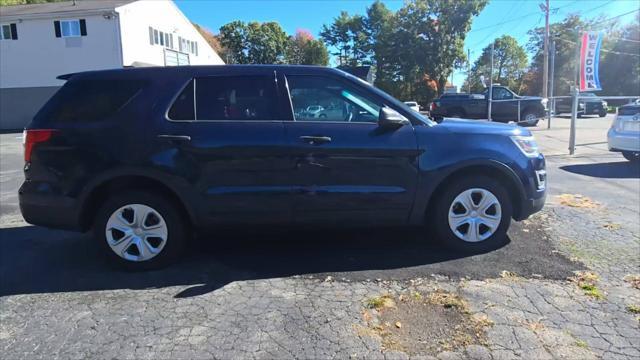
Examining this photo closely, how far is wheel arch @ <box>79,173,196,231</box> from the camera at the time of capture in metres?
4.02

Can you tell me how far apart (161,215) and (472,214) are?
2.92 meters

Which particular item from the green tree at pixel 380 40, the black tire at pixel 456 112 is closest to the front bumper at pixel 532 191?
the black tire at pixel 456 112

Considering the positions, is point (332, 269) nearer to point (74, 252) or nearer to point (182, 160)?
point (182, 160)

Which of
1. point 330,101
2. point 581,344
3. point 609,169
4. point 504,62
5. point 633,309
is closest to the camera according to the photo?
point 581,344

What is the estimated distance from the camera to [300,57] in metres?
65.0

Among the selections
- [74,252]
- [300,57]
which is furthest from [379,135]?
[300,57]

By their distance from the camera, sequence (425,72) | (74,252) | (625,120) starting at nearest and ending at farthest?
(74,252) < (625,120) < (425,72)

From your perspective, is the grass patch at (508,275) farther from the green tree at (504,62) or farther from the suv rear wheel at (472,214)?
the green tree at (504,62)

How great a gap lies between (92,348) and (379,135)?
278 cm

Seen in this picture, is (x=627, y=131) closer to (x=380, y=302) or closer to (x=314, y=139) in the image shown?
(x=314, y=139)

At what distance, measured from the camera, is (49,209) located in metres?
4.07

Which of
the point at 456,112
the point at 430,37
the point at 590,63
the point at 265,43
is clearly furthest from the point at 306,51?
the point at 590,63

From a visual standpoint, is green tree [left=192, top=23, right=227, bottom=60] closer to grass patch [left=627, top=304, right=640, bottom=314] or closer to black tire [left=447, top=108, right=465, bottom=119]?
black tire [left=447, top=108, right=465, bottom=119]

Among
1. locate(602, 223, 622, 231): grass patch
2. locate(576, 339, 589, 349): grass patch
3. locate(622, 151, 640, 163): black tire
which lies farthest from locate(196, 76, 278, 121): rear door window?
locate(622, 151, 640, 163): black tire
